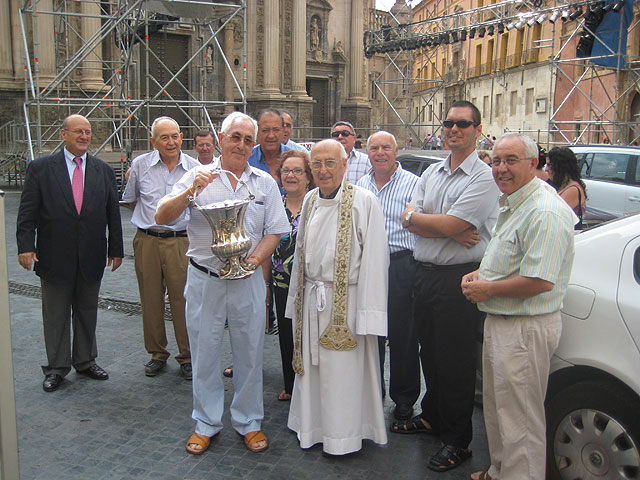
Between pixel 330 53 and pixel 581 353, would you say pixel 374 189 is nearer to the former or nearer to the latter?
pixel 581 353

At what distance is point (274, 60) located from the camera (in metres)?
25.3

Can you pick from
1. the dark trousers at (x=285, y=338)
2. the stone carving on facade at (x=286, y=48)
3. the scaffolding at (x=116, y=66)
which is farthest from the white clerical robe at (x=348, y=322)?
the stone carving on facade at (x=286, y=48)

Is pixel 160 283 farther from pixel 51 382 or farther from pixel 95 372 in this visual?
pixel 51 382

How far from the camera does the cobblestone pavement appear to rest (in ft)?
12.7

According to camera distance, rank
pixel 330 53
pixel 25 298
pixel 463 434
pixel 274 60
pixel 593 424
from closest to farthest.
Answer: pixel 593 424, pixel 463 434, pixel 25 298, pixel 274 60, pixel 330 53

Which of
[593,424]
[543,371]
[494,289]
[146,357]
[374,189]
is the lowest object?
[146,357]

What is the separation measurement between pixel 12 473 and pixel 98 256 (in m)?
2.74

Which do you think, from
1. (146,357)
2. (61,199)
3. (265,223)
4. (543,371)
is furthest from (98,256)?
(543,371)

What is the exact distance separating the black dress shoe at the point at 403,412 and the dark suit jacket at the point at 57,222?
267 cm

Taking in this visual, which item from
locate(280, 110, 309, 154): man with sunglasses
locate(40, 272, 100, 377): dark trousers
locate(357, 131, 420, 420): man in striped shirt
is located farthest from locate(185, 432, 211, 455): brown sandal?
locate(280, 110, 309, 154): man with sunglasses

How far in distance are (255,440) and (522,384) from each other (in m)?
1.83

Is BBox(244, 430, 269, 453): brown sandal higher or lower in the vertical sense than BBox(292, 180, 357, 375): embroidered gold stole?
lower

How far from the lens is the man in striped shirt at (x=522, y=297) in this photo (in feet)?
10.4

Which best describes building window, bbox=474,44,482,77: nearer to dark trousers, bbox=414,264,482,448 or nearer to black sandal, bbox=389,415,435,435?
black sandal, bbox=389,415,435,435
